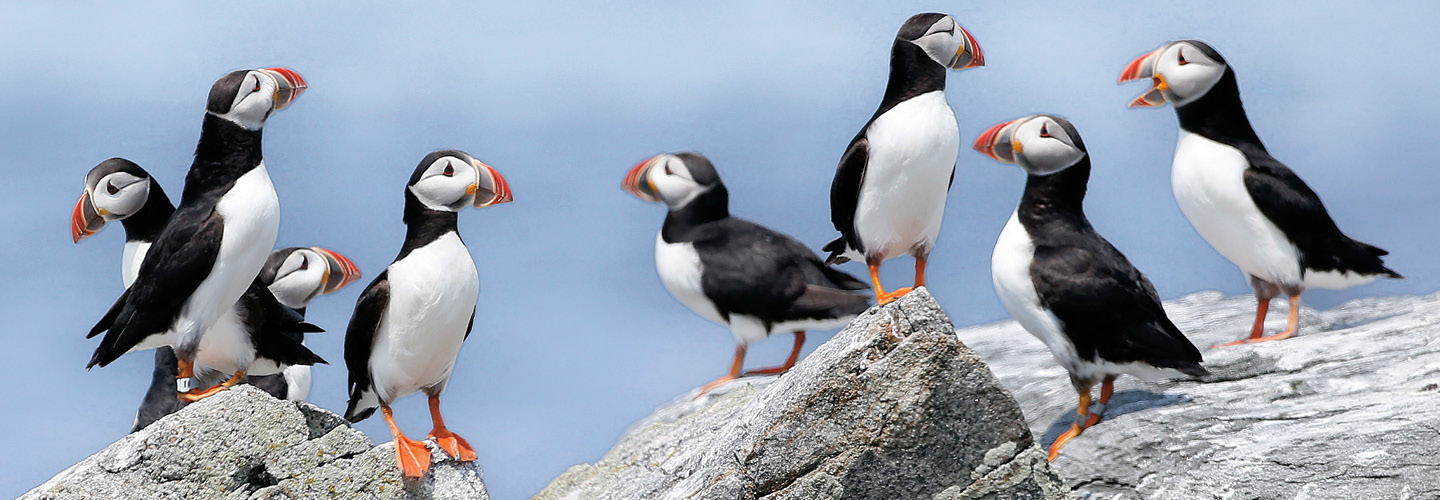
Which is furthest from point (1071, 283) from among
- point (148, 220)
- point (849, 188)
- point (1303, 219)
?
point (148, 220)

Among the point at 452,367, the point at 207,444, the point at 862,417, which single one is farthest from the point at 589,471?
the point at 862,417

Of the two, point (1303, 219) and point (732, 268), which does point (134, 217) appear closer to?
point (732, 268)

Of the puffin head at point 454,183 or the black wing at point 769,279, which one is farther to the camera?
the black wing at point 769,279

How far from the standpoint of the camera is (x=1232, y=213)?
8.80 metres

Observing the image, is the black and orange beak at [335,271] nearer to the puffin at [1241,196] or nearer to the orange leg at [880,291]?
the orange leg at [880,291]

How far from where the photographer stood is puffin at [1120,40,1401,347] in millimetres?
8734

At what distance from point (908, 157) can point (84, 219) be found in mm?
4761

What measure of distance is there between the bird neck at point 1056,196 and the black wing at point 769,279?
184 centimetres

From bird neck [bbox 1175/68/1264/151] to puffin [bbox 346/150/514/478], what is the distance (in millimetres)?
4884

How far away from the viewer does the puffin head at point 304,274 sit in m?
9.06

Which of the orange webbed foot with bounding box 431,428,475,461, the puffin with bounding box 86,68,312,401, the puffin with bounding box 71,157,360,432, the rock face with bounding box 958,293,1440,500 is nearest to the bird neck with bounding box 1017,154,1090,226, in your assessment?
the rock face with bounding box 958,293,1440,500

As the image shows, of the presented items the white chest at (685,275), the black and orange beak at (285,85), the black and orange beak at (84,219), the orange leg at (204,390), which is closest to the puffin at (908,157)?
the white chest at (685,275)

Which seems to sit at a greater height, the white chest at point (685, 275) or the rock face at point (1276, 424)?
the white chest at point (685, 275)

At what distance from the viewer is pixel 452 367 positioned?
22.8ft
